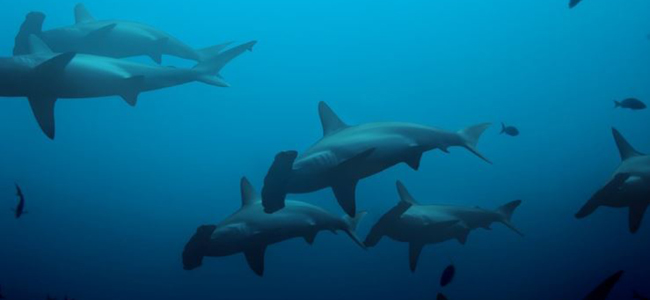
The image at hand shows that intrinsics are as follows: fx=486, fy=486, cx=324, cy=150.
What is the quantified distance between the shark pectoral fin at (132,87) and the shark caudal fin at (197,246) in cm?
171

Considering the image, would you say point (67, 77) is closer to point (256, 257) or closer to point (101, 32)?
point (101, 32)

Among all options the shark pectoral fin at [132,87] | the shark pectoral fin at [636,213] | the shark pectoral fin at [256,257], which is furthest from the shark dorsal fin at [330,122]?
→ the shark pectoral fin at [636,213]

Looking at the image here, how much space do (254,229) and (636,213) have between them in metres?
5.13

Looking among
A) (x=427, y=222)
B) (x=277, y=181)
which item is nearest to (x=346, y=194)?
(x=277, y=181)

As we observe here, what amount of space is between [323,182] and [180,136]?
144 feet

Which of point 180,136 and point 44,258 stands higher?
point 180,136

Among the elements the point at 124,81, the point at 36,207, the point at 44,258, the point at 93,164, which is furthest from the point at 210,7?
the point at 124,81

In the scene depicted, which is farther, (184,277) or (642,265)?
(184,277)

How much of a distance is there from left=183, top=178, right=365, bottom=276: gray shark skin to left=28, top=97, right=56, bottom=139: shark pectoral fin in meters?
2.00

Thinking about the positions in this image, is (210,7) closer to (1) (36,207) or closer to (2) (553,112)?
(1) (36,207)

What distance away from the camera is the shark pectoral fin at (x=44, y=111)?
203 inches

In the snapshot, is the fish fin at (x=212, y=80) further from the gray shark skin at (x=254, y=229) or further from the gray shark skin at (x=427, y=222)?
the gray shark skin at (x=427, y=222)

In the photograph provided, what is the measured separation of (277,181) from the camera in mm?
4477

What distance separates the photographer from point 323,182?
4.81 metres
